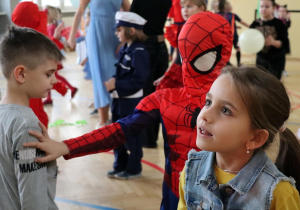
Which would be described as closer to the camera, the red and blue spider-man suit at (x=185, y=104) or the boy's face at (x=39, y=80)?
the boy's face at (x=39, y=80)

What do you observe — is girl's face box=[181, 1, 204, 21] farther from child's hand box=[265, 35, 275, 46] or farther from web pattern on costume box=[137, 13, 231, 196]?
web pattern on costume box=[137, 13, 231, 196]

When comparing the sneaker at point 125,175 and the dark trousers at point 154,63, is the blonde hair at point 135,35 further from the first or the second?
the sneaker at point 125,175

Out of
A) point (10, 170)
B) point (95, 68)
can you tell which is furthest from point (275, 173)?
point (95, 68)

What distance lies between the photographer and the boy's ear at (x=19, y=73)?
5.16 ft

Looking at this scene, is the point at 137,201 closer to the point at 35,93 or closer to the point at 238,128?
the point at 35,93

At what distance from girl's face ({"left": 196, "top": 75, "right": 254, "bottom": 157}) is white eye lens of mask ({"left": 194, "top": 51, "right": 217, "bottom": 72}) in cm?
53

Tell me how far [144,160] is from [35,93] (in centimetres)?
233

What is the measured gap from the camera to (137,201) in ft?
9.93

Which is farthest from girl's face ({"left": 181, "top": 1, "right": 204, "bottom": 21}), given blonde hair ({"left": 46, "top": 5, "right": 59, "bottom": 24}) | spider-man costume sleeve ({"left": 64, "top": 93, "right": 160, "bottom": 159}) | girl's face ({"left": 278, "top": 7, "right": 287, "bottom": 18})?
girl's face ({"left": 278, "top": 7, "right": 287, "bottom": 18})

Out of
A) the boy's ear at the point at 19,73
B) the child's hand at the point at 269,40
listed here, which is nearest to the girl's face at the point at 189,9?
the child's hand at the point at 269,40

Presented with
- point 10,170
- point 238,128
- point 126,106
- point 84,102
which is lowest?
point 84,102

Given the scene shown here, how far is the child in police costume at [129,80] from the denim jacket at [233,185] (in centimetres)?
198

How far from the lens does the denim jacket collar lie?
120 centimetres

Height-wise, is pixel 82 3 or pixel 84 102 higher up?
pixel 82 3
